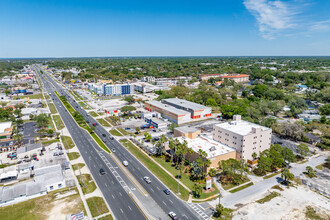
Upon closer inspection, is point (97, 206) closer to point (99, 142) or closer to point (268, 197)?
point (99, 142)

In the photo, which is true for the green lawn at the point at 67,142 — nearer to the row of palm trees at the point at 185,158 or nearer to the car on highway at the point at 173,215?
the row of palm trees at the point at 185,158

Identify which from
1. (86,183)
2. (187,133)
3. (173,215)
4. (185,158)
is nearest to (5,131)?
(86,183)

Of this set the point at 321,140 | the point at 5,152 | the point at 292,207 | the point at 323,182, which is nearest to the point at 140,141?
the point at 5,152

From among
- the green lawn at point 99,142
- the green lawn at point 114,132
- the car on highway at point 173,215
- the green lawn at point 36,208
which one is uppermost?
the green lawn at point 114,132

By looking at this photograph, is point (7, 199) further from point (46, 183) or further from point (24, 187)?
point (46, 183)

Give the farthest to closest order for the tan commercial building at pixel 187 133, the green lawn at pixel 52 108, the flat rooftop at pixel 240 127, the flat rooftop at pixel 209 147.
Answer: the green lawn at pixel 52 108 → the tan commercial building at pixel 187 133 → the flat rooftop at pixel 240 127 → the flat rooftop at pixel 209 147

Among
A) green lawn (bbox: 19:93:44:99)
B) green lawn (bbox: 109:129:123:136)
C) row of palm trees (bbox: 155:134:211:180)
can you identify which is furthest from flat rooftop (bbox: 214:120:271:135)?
green lawn (bbox: 19:93:44:99)

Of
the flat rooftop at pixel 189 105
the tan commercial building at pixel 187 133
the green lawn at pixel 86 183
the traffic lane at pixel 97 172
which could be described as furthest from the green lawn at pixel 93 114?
the green lawn at pixel 86 183
